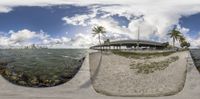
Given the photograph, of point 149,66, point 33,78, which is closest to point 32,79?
point 33,78

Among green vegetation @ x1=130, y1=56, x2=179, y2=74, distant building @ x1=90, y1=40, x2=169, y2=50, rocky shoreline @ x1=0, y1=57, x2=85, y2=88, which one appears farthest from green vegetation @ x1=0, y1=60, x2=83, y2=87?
distant building @ x1=90, y1=40, x2=169, y2=50

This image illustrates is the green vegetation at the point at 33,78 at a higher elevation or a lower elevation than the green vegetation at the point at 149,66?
lower

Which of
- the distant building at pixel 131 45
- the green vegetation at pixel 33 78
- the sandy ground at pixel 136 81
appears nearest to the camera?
the sandy ground at pixel 136 81

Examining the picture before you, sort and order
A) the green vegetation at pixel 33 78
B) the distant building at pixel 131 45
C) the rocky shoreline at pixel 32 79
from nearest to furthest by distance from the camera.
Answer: the rocky shoreline at pixel 32 79
the green vegetation at pixel 33 78
the distant building at pixel 131 45

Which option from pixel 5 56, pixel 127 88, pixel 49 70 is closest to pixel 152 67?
pixel 127 88

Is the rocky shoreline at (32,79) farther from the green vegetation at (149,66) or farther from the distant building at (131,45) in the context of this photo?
the distant building at (131,45)

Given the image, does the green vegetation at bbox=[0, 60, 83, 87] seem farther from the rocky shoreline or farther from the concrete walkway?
the concrete walkway

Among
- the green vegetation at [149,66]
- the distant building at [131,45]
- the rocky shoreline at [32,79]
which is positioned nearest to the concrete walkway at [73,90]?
the rocky shoreline at [32,79]

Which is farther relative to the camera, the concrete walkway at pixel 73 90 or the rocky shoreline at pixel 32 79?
the rocky shoreline at pixel 32 79
